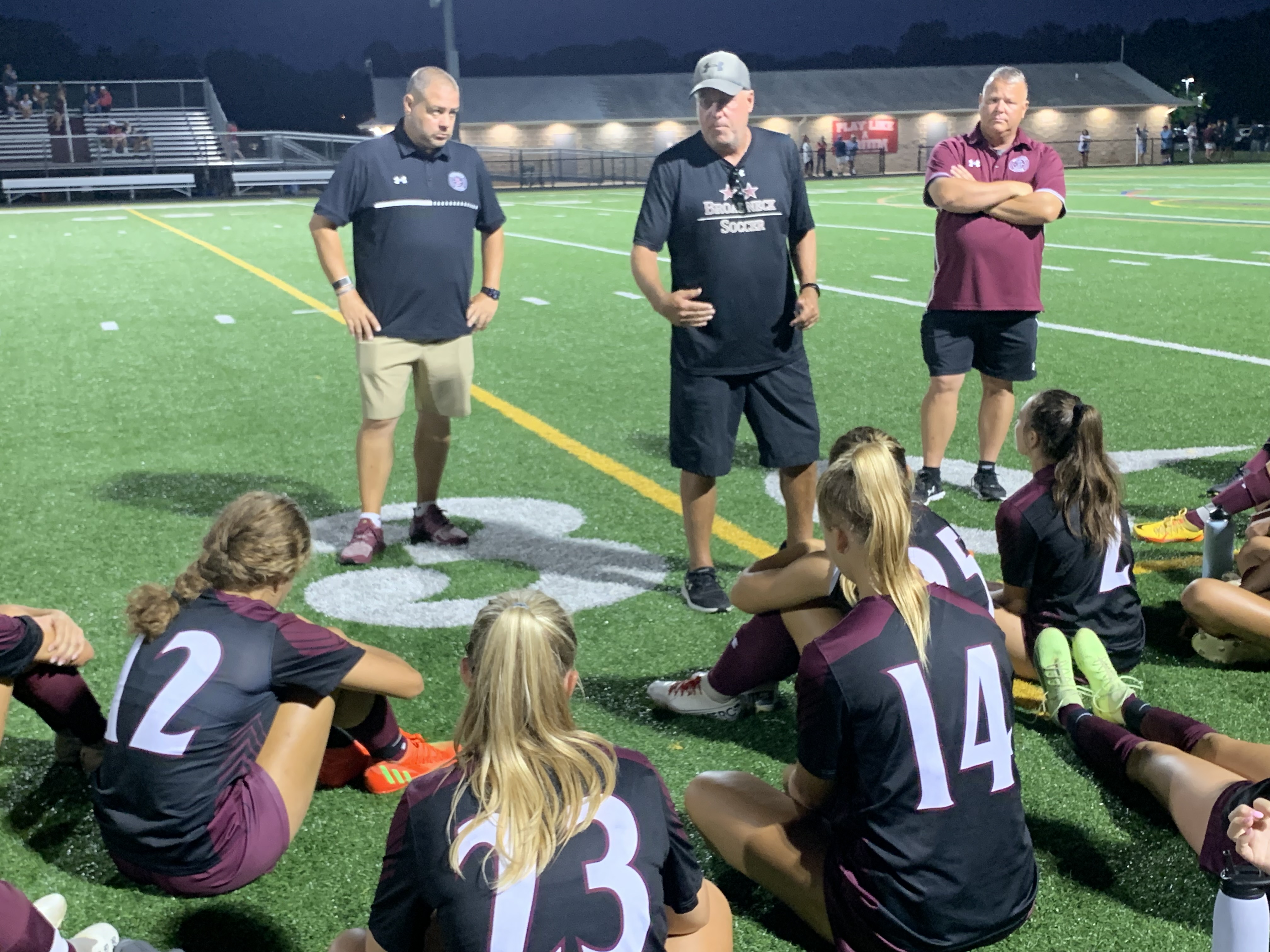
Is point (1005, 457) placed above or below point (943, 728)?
below

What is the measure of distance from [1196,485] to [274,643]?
4.84 metres

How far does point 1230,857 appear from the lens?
8.08 feet

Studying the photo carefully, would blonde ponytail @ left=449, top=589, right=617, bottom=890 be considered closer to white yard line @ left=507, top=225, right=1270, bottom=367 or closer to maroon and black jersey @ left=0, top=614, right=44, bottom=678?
maroon and black jersey @ left=0, top=614, right=44, bottom=678

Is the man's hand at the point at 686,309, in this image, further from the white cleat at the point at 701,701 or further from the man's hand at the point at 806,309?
the white cleat at the point at 701,701

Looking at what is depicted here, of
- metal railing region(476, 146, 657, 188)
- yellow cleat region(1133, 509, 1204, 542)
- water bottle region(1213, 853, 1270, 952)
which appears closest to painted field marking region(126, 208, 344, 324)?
yellow cleat region(1133, 509, 1204, 542)

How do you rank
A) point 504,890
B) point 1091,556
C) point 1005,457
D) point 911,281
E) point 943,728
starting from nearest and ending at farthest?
point 504,890
point 943,728
point 1091,556
point 1005,457
point 911,281

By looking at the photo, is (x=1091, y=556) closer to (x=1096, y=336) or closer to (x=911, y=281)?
(x=1096, y=336)

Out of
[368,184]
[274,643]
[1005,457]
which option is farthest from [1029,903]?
[1005,457]

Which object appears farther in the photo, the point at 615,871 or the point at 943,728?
the point at 943,728

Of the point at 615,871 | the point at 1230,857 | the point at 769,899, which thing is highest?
the point at 615,871

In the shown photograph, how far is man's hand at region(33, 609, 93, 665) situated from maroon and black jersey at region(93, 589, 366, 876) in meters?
0.48

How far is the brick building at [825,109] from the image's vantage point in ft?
197

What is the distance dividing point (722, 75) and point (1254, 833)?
3218 millimetres

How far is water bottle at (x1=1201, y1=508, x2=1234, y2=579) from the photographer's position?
4.54 meters
